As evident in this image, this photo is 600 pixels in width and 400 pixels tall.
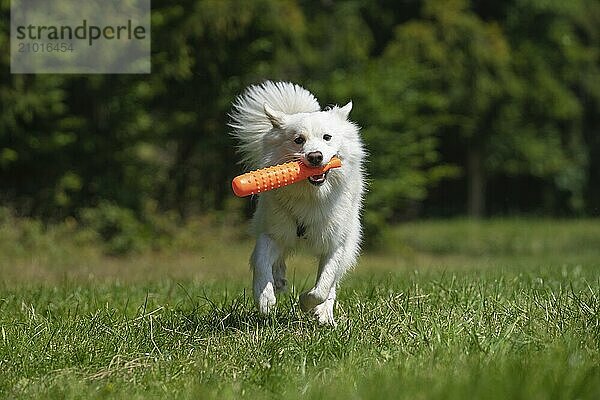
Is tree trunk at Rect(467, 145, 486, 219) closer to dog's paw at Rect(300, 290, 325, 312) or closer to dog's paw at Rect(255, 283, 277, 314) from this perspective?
dog's paw at Rect(300, 290, 325, 312)

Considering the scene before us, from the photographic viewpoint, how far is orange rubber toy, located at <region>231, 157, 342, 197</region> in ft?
18.2

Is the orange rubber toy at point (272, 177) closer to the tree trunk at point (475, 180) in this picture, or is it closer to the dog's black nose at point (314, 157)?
the dog's black nose at point (314, 157)

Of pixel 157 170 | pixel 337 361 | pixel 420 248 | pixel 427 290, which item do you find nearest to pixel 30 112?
pixel 157 170

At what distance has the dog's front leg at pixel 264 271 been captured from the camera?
5625 mm

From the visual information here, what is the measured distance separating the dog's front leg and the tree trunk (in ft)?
63.1

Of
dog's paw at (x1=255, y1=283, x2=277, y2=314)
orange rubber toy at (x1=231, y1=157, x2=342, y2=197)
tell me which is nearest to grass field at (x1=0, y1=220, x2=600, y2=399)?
dog's paw at (x1=255, y1=283, x2=277, y2=314)

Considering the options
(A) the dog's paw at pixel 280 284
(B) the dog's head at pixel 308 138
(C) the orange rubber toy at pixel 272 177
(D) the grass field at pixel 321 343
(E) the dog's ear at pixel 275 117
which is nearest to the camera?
(D) the grass field at pixel 321 343

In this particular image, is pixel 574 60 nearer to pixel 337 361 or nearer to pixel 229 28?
pixel 229 28

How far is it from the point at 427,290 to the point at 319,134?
5.12 feet

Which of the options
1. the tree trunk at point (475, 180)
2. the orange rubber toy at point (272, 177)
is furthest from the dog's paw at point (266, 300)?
the tree trunk at point (475, 180)

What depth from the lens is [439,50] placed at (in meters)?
20.0

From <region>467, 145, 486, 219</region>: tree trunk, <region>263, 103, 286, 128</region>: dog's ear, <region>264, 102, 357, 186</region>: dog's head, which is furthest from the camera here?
<region>467, 145, 486, 219</region>: tree trunk

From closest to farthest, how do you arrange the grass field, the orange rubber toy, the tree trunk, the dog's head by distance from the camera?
the grass field
the orange rubber toy
the dog's head
the tree trunk

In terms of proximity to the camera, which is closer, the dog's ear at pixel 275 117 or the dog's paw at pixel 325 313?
the dog's paw at pixel 325 313
